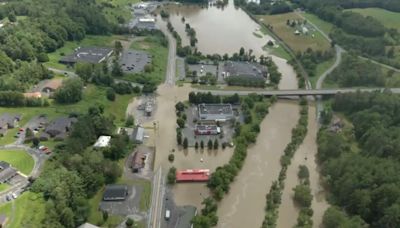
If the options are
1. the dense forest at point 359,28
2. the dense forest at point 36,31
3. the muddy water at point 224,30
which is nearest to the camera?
the dense forest at point 36,31

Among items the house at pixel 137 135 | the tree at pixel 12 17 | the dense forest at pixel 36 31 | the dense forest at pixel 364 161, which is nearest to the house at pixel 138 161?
the house at pixel 137 135

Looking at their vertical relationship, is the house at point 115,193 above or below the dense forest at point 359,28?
below

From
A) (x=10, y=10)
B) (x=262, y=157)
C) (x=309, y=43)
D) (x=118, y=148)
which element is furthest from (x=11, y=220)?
(x=309, y=43)

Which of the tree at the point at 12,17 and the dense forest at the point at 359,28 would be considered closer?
the tree at the point at 12,17

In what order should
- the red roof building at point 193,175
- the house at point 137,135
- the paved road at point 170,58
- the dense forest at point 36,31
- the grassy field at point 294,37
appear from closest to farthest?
the red roof building at point 193,175 < the house at point 137,135 < the dense forest at point 36,31 < the paved road at point 170,58 < the grassy field at point 294,37

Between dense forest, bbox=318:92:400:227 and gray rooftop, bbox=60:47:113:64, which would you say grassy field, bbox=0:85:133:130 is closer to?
gray rooftop, bbox=60:47:113:64

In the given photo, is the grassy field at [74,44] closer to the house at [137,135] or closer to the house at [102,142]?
the house at [137,135]
